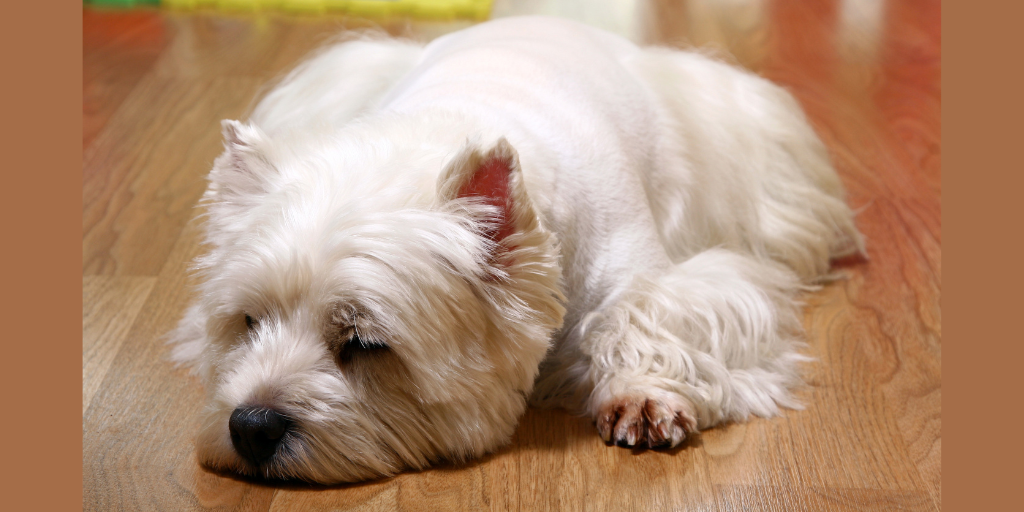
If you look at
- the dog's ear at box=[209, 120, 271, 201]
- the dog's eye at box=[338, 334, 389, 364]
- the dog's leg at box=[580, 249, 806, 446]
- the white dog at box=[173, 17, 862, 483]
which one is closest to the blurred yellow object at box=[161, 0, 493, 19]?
the white dog at box=[173, 17, 862, 483]

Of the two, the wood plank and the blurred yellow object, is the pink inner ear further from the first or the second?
the blurred yellow object

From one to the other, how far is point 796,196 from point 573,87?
0.67 metres

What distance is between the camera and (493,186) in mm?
1346

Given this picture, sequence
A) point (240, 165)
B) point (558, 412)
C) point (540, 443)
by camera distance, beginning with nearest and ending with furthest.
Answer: point (240, 165) < point (540, 443) < point (558, 412)

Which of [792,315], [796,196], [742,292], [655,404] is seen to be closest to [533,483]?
[655,404]

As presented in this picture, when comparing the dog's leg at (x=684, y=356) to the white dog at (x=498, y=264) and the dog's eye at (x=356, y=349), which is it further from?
the dog's eye at (x=356, y=349)

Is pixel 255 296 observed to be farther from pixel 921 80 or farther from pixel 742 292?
pixel 921 80

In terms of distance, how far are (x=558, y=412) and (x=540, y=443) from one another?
0.11 m

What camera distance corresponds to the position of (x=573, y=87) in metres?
1.82

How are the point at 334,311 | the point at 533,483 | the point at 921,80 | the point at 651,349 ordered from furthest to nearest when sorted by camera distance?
1. the point at 921,80
2. the point at 651,349
3. the point at 533,483
4. the point at 334,311

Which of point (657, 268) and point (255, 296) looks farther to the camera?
point (657, 268)

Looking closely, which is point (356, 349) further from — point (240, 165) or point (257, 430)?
point (240, 165)

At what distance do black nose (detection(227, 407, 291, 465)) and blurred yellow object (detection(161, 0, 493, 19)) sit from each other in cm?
261

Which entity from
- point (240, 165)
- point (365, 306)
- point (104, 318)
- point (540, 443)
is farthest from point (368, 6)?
point (365, 306)
